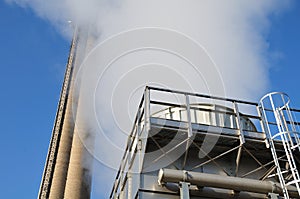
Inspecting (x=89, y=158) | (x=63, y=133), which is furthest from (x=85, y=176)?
(x=63, y=133)

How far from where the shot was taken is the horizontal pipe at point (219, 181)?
29.6 feet

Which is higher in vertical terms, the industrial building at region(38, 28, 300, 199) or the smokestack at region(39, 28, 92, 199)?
the smokestack at region(39, 28, 92, 199)

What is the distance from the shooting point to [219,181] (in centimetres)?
918

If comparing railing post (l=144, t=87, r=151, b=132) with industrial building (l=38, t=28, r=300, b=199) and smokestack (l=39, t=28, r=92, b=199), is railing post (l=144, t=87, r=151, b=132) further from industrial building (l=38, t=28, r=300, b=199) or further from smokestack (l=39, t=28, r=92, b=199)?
smokestack (l=39, t=28, r=92, b=199)

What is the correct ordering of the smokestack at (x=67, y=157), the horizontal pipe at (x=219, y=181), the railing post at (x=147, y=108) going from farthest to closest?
the smokestack at (x=67, y=157) → the railing post at (x=147, y=108) → the horizontal pipe at (x=219, y=181)

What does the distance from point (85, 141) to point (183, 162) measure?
14563 mm

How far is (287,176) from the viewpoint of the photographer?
1020cm

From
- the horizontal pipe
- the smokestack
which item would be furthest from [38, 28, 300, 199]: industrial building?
the smokestack

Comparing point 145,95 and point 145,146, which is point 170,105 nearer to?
point 145,95

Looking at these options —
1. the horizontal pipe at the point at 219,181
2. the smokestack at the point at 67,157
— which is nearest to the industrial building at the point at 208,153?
the horizontal pipe at the point at 219,181

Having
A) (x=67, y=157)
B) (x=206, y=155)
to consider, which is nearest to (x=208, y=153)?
(x=206, y=155)

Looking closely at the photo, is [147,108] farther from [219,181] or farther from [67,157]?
[67,157]

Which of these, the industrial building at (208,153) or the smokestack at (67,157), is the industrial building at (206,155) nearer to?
the industrial building at (208,153)

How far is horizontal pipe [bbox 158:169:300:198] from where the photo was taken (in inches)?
355
